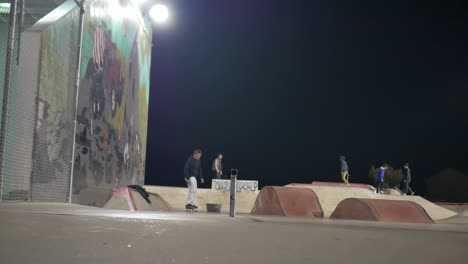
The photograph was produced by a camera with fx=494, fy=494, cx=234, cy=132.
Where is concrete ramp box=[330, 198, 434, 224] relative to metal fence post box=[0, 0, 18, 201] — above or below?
below

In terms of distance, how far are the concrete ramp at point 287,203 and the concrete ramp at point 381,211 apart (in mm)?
1060

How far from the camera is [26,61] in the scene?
11.7m

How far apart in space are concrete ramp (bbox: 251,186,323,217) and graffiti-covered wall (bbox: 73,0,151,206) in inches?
217

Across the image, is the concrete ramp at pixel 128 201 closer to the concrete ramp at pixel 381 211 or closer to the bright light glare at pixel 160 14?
the concrete ramp at pixel 381 211

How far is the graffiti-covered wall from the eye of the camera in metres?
15.4

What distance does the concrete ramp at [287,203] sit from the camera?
1325 centimetres

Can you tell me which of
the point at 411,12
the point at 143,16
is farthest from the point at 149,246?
the point at 411,12

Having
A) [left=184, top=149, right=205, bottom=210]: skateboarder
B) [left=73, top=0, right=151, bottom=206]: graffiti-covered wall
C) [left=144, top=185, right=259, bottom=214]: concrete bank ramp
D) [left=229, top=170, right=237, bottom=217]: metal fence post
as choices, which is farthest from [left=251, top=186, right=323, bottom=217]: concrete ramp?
[left=144, top=185, right=259, bottom=214]: concrete bank ramp

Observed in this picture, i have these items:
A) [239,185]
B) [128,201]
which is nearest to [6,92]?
[128,201]

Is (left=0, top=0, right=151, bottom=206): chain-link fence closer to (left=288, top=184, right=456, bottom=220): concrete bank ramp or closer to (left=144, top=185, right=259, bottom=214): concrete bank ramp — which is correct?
(left=144, top=185, right=259, bottom=214): concrete bank ramp

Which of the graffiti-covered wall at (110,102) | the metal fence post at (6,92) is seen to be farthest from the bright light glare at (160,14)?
the metal fence post at (6,92)

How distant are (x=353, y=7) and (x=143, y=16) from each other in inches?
725

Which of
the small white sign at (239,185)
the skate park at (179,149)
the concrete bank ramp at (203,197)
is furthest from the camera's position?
the small white sign at (239,185)

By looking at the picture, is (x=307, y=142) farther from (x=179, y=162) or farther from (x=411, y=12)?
(x=411, y=12)
